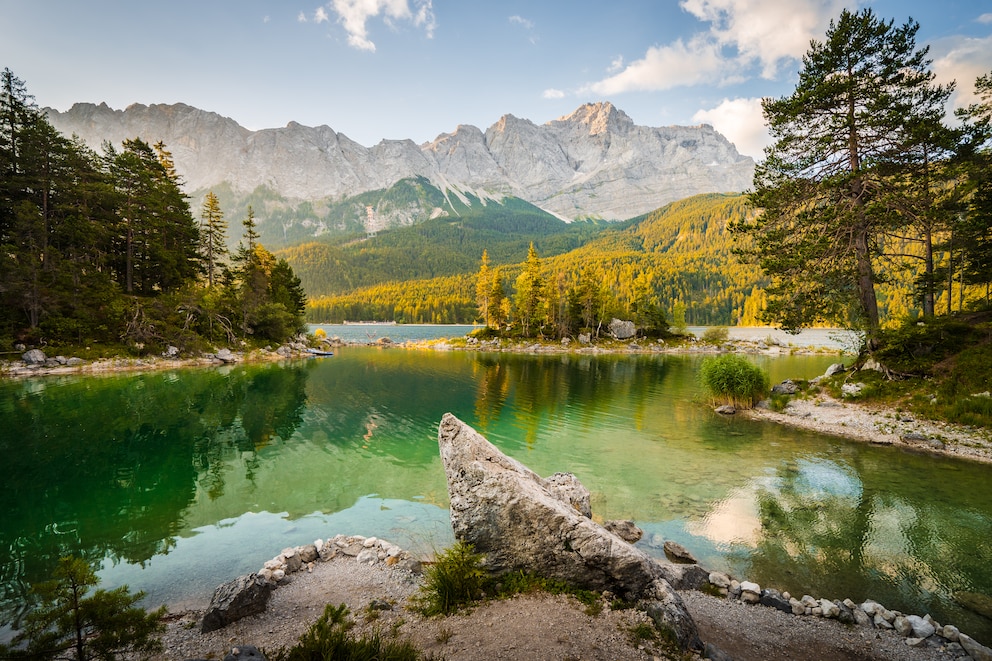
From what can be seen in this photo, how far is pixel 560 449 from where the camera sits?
1962 centimetres

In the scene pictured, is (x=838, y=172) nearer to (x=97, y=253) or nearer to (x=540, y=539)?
(x=540, y=539)

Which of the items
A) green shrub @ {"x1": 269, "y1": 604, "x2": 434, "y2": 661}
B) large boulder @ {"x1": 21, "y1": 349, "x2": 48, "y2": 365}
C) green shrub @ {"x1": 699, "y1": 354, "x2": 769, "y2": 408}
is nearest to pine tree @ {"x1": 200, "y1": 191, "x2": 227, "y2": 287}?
large boulder @ {"x1": 21, "y1": 349, "x2": 48, "y2": 365}

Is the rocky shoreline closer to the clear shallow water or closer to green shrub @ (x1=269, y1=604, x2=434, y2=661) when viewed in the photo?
green shrub @ (x1=269, y1=604, x2=434, y2=661)

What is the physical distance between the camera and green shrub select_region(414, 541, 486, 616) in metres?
7.11

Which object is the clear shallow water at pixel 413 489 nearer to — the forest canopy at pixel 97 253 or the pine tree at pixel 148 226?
the forest canopy at pixel 97 253

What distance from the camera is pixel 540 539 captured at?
7793 mm

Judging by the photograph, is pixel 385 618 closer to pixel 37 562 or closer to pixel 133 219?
pixel 37 562

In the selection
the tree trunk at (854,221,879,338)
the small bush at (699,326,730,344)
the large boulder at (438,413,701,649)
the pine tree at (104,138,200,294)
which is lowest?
the large boulder at (438,413,701,649)

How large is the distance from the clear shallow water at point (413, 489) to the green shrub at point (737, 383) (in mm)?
1630

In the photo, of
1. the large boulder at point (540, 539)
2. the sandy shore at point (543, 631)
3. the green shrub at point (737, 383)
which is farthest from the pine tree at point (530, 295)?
the sandy shore at point (543, 631)

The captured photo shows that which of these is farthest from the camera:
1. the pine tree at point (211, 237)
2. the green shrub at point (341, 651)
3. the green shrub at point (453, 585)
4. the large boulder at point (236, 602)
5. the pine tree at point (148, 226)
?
the pine tree at point (211, 237)

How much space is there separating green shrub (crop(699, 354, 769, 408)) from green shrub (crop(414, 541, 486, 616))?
25.8 m

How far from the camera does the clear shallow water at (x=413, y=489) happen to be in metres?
9.77

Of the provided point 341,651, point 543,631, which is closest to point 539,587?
point 543,631
